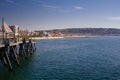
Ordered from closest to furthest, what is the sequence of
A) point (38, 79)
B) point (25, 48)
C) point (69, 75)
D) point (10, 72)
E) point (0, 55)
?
point (38, 79) → point (69, 75) → point (10, 72) → point (0, 55) → point (25, 48)

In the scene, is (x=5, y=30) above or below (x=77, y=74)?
above

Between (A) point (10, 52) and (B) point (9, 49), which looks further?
(B) point (9, 49)

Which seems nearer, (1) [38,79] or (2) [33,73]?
(1) [38,79]

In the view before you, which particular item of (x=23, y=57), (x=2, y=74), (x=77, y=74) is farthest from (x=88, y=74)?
(x=23, y=57)

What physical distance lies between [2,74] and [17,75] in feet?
7.64

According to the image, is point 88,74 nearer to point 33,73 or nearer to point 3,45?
point 33,73

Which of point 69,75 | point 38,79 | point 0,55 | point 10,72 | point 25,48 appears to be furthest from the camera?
point 25,48

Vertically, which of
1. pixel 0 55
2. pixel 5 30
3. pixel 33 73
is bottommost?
pixel 33 73

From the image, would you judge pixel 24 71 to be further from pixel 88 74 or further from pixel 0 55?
pixel 88 74

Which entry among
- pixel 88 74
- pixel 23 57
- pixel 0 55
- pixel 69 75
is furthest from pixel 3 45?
pixel 23 57

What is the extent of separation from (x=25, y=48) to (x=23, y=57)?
428cm

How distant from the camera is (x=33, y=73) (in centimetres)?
3750

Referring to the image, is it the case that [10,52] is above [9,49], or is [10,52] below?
below

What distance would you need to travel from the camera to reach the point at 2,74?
36.0m
